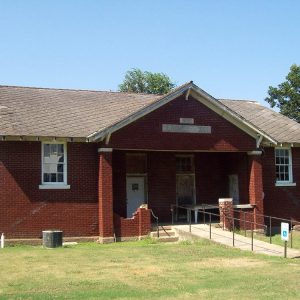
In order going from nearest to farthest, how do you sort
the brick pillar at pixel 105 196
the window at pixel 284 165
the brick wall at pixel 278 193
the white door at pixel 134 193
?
the brick pillar at pixel 105 196, the white door at pixel 134 193, the brick wall at pixel 278 193, the window at pixel 284 165

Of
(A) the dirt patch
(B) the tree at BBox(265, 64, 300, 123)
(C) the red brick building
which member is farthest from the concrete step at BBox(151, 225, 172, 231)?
(B) the tree at BBox(265, 64, 300, 123)

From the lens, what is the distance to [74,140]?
64.3ft

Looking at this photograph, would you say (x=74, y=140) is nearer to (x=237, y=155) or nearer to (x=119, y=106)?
(x=119, y=106)

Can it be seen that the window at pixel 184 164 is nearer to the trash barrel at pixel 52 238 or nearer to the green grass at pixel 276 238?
the green grass at pixel 276 238

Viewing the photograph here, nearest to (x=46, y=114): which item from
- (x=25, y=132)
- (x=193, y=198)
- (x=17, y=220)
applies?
(x=25, y=132)

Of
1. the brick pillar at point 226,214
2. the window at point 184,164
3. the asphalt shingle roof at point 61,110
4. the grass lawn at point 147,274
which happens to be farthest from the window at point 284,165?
the grass lawn at point 147,274

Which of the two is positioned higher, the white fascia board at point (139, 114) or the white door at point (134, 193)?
the white fascia board at point (139, 114)

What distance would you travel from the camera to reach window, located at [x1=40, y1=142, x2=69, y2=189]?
1966 cm

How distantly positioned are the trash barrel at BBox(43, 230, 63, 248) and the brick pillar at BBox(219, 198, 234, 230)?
21.4 feet

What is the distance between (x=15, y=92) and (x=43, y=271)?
12338 mm

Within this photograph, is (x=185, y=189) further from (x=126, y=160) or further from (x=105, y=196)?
(x=105, y=196)

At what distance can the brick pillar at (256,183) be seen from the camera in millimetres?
22031

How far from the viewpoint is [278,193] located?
23719 mm

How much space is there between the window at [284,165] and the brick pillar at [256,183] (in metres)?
2.05
